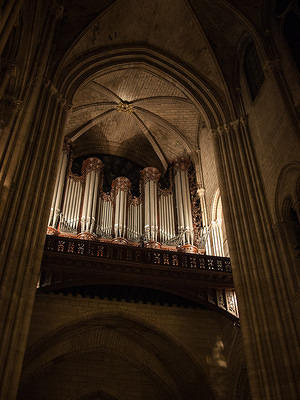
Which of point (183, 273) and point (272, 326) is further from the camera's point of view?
point (183, 273)

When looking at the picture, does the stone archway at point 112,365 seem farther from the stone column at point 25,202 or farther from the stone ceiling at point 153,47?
the stone ceiling at point 153,47

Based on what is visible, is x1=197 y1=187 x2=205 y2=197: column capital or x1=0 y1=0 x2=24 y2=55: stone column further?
x1=197 y1=187 x2=205 y2=197: column capital

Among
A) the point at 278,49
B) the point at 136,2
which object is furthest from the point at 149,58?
the point at 278,49

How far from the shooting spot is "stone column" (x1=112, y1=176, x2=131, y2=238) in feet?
45.3

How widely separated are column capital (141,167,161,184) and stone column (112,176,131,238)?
81 cm

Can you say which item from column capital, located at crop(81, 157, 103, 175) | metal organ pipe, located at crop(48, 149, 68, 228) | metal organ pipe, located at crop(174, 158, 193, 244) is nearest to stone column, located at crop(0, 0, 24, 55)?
metal organ pipe, located at crop(48, 149, 68, 228)

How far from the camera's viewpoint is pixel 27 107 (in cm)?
826

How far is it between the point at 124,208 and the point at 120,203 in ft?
1.07

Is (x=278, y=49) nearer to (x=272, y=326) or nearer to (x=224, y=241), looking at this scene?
(x=224, y=241)

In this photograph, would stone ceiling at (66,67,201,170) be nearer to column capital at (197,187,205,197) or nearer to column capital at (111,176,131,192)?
column capital at (197,187,205,197)

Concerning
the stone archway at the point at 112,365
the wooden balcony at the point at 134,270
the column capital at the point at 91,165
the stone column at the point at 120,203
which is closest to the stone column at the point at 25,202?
the wooden balcony at the point at 134,270

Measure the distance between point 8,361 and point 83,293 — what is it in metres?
5.27

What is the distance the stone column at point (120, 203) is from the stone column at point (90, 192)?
0.76 m

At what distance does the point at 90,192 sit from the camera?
14.9 metres
